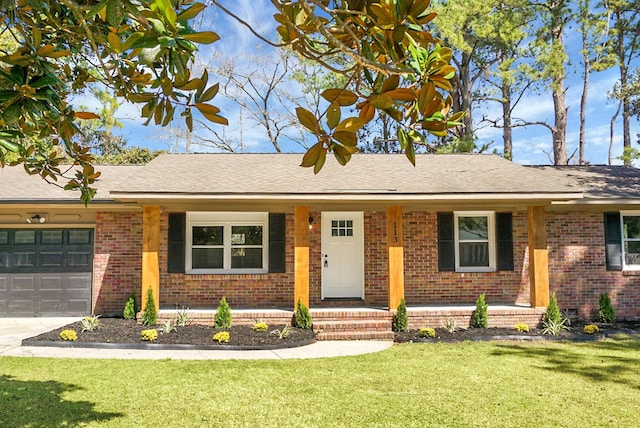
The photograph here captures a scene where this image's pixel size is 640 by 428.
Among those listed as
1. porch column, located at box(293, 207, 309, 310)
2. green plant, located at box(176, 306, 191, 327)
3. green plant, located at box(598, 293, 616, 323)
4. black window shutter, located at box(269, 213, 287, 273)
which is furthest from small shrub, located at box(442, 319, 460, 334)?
green plant, located at box(176, 306, 191, 327)

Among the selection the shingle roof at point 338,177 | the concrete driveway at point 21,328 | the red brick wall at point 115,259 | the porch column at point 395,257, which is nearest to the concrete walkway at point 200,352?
the concrete driveway at point 21,328

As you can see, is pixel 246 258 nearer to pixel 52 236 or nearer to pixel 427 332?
pixel 427 332

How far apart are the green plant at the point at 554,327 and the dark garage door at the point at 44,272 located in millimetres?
9927

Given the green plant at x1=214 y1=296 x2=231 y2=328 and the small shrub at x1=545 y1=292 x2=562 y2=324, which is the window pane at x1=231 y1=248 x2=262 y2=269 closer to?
the green plant at x1=214 y1=296 x2=231 y2=328

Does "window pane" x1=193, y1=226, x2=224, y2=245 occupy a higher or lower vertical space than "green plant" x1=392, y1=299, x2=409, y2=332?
higher

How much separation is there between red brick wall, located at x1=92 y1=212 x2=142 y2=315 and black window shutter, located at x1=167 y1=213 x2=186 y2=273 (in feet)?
2.97

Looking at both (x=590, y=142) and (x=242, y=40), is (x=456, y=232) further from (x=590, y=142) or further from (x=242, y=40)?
(x=590, y=142)

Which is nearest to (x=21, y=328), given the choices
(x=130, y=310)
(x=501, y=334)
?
(x=130, y=310)

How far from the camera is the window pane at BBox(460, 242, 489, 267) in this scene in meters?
11.2

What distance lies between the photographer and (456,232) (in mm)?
11148

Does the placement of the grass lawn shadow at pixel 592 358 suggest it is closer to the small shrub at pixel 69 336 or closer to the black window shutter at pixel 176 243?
the black window shutter at pixel 176 243

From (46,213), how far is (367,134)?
17.4 m

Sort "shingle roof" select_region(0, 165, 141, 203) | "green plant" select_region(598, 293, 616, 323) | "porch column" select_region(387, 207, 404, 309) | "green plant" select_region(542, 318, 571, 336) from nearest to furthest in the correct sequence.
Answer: "green plant" select_region(542, 318, 571, 336) → "porch column" select_region(387, 207, 404, 309) → "green plant" select_region(598, 293, 616, 323) → "shingle roof" select_region(0, 165, 141, 203)

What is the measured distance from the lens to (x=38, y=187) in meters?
11.4
